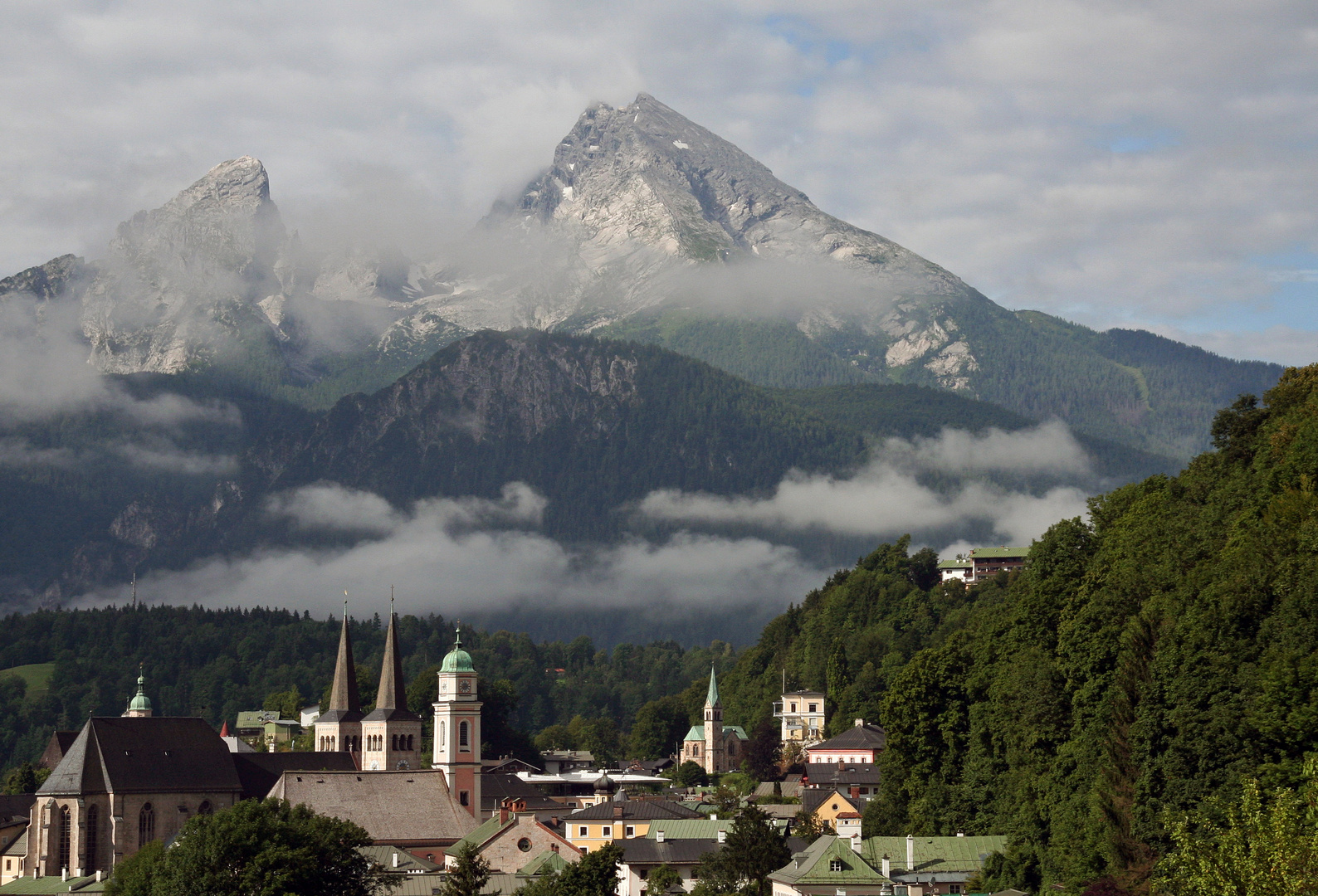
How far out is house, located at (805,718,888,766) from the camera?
176250 mm

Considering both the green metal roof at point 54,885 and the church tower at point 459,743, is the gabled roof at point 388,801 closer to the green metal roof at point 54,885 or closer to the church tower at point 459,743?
the church tower at point 459,743

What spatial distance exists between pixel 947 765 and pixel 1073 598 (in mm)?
16528

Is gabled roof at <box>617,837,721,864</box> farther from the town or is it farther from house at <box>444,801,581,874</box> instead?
house at <box>444,801,581,874</box>

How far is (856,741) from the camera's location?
179000 millimetres

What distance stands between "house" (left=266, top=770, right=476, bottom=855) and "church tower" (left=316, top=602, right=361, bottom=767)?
3579cm

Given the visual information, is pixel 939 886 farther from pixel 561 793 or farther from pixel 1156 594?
pixel 561 793

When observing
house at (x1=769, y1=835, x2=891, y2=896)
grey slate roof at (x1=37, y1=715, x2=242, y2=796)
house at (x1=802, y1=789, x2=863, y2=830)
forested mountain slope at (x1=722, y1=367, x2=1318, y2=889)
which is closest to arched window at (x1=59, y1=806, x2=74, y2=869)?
grey slate roof at (x1=37, y1=715, x2=242, y2=796)

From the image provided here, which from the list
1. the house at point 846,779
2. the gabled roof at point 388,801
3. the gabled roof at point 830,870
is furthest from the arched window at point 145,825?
the gabled roof at point 830,870

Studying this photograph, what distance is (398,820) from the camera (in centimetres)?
13200

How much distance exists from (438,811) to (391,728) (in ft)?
115

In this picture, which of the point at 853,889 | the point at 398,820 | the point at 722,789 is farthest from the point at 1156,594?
the point at 722,789

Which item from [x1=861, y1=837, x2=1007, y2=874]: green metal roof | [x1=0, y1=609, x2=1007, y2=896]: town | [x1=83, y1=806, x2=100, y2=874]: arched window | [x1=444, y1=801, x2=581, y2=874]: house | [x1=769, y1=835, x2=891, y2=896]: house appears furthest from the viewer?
[x1=83, y1=806, x2=100, y2=874]: arched window

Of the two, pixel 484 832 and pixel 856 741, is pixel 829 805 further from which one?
pixel 856 741

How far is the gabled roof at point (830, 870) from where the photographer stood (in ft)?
305
